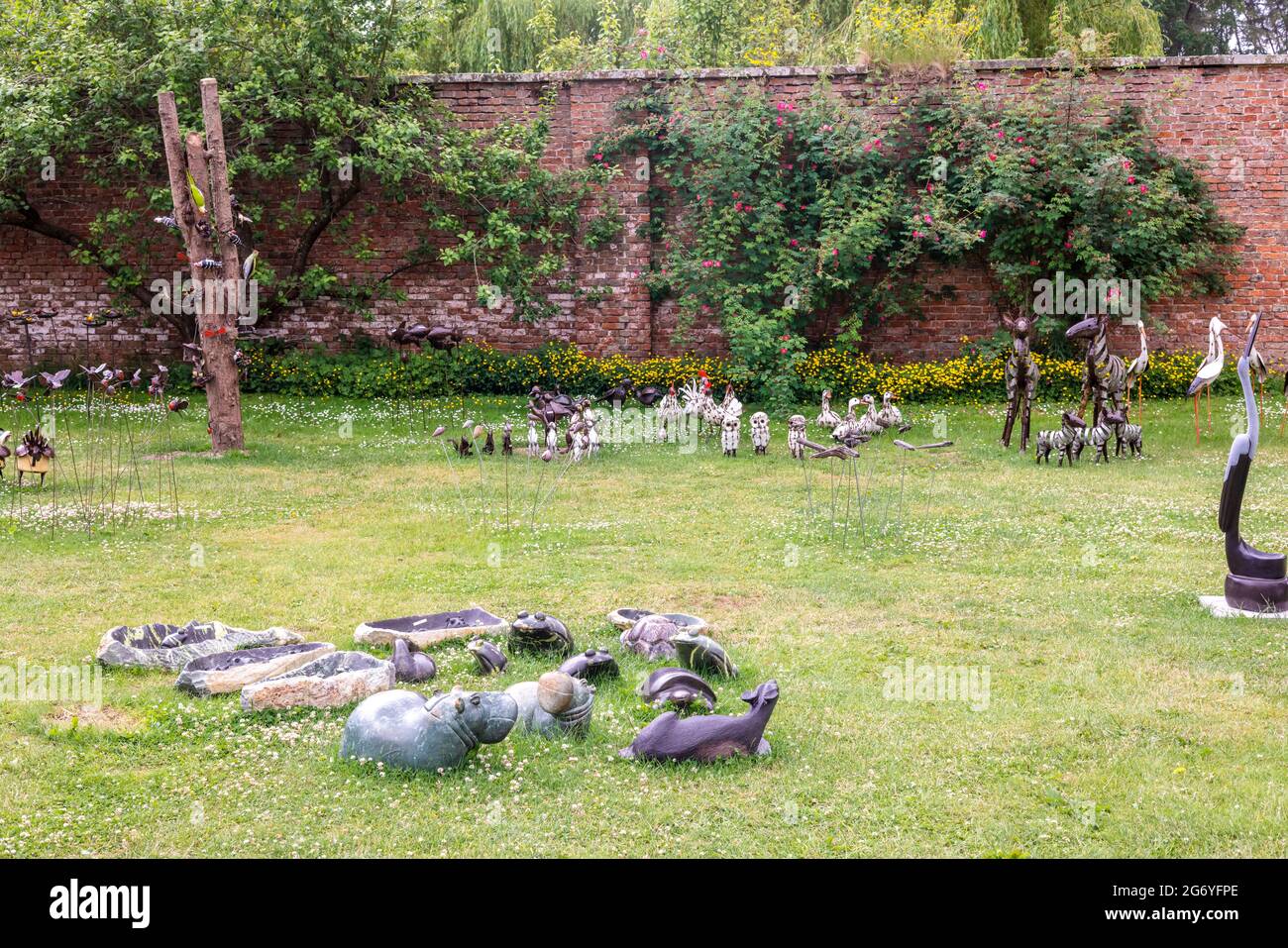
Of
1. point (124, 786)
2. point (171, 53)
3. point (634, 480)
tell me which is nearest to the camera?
point (124, 786)

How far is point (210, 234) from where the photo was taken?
11766 millimetres

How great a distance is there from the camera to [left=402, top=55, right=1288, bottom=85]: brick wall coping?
1586 cm

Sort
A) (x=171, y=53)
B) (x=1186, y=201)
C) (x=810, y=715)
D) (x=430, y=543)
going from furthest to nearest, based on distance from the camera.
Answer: (x=1186, y=201) < (x=171, y=53) < (x=430, y=543) < (x=810, y=715)

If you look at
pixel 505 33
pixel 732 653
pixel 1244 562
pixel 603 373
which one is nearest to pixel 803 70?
pixel 603 373

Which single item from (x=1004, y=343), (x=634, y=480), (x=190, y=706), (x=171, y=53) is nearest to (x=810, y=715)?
(x=190, y=706)

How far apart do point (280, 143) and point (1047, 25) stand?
1219 cm

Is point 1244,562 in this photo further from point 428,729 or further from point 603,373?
point 603,373

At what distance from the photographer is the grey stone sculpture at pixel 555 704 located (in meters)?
4.77

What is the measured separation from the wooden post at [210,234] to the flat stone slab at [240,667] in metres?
6.72

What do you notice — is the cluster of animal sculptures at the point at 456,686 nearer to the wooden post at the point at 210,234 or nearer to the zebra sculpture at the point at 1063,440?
the wooden post at the point at 210,234

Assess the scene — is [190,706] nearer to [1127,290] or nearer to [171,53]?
[171,53]

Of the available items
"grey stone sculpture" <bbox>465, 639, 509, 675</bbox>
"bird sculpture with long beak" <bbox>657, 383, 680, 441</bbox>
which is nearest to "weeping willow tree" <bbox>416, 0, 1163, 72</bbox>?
"bird sculpture with long beak" <bbox>657, 383, 680, 441</bbox>

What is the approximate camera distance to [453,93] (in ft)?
53.8

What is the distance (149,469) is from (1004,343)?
34.8ft
